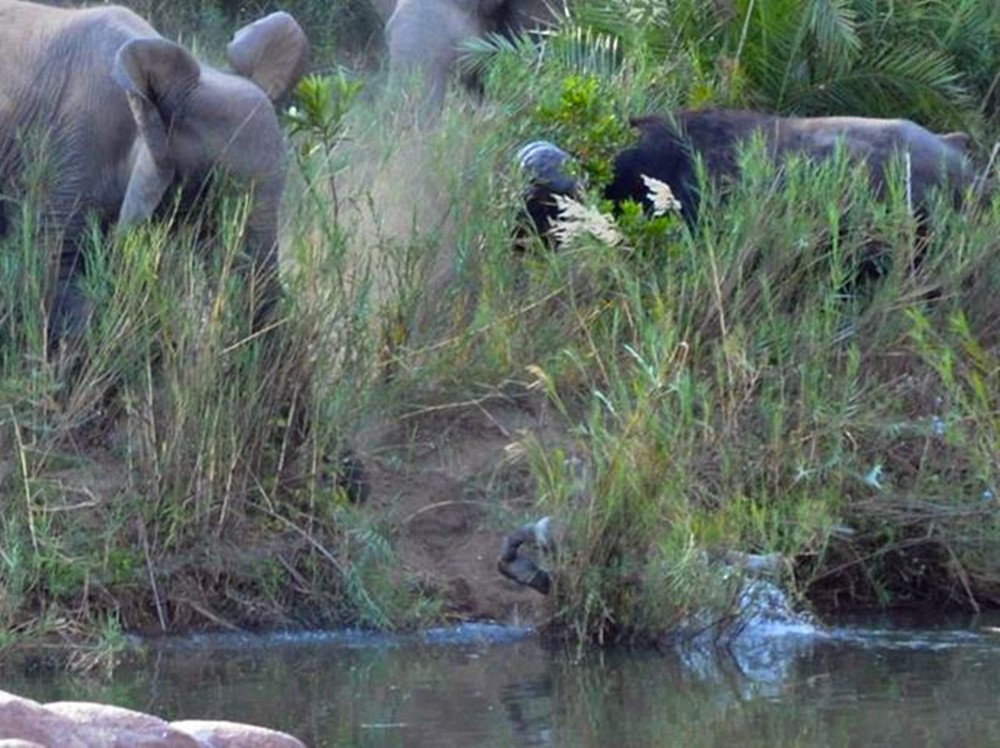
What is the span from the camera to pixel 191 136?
9234mm

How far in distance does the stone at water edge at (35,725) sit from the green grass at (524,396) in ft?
9.46

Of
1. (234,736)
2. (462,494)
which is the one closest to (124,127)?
(462,494)

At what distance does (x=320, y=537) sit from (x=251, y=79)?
7.15 feet

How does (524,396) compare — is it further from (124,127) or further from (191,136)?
(124,127)

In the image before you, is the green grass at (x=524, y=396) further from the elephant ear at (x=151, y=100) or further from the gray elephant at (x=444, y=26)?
the gray elephant at (x=444, y=26)

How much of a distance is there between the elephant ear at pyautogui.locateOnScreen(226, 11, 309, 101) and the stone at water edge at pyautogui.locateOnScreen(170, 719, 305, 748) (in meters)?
5.14

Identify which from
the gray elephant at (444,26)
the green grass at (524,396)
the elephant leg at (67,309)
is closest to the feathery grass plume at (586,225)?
the green grass at (524,396)

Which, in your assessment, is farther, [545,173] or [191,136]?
[545,173]

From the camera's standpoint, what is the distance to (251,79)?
9.91 m

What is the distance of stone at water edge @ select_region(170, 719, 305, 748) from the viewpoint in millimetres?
5062

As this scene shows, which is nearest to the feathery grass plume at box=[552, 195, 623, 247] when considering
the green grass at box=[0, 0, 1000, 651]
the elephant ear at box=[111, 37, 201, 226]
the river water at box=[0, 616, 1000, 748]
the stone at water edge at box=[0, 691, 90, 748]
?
Answer: the green grass at box=[0, 0, 1000, 651]

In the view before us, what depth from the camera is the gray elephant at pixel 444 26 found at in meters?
12.8

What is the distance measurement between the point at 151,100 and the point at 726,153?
2955 millimetres

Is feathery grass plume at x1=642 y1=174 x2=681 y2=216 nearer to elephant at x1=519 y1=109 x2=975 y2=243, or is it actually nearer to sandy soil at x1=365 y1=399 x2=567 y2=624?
elephant at x1=519 y1=109 x2=975 y2=243
